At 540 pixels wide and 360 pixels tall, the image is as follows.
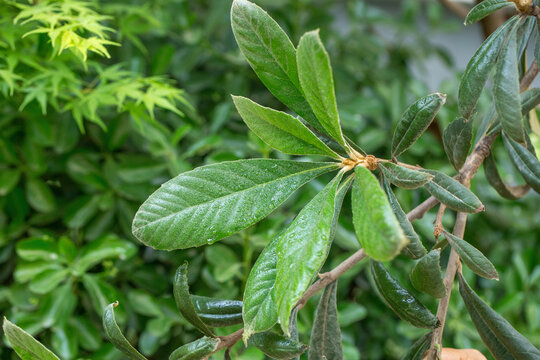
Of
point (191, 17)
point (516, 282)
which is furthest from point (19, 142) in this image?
point (516, 282)

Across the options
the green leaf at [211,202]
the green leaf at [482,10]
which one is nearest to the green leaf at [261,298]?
the green leaf at [211,202]

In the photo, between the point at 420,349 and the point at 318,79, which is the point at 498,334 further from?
the point at 318,79

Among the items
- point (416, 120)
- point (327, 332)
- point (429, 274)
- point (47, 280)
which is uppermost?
point (416, 120)

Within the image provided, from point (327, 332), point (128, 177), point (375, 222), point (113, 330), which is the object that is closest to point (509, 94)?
point (375, 222)

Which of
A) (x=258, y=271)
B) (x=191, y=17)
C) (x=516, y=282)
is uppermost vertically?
(x=191, y=17)

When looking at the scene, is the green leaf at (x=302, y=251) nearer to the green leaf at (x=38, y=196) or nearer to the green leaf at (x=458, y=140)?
the green leaf at (x=458, y=140)

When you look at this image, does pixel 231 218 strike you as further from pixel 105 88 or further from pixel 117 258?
pixel 117 258
